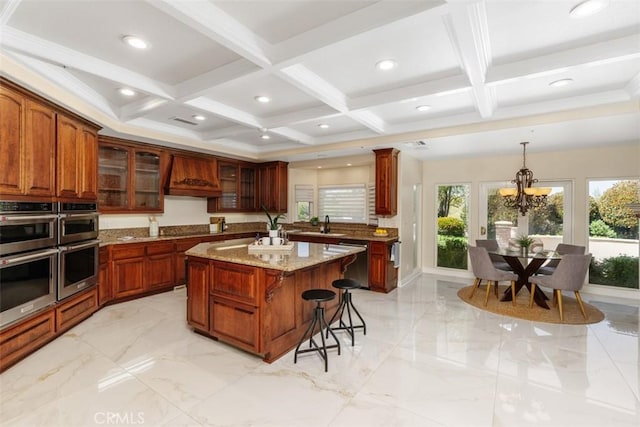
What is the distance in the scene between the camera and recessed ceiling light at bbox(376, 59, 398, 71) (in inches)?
103

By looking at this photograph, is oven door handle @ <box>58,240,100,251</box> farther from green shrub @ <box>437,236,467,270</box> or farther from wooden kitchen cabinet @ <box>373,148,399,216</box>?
green shrub @ <box>437,236,467,270</box>

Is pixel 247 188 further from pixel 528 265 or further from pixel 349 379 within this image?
pixel 528 265

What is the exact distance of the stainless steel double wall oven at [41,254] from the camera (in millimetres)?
2557

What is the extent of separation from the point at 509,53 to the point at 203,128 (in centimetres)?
415

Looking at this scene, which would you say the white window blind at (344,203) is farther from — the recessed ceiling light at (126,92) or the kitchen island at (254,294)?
the recessed ceiling light at (126,92)

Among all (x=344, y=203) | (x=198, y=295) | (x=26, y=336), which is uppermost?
(x=344, y=203)

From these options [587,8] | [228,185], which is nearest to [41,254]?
[228,185]

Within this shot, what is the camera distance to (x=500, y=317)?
12.7 ft

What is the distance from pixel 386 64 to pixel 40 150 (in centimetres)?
337

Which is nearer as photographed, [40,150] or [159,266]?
[40,150]

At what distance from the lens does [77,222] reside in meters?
3.41

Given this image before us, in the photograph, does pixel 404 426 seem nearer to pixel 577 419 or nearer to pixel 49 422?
pixel 577 419

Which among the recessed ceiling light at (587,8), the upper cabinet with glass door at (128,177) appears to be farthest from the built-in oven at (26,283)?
the recessed ceiling light at (587,8)

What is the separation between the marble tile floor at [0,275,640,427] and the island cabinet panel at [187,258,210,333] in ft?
0.59
